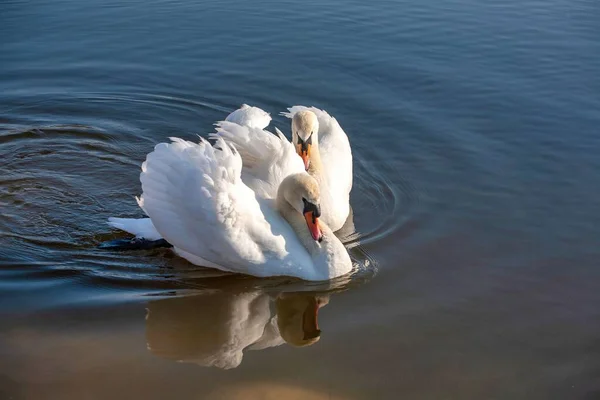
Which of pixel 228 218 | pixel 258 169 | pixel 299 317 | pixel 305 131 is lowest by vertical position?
pixel 299 317

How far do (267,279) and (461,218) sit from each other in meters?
2.02

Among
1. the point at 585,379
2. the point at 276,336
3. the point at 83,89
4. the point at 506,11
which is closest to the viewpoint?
the point at 585,379

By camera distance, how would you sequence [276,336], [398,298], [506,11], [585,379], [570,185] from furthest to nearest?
1. [506,11]
2. [570,185]
3. [398,298]
4. [276,336]
5. [585,379]

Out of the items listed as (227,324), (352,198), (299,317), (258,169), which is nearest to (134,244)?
(258,169)

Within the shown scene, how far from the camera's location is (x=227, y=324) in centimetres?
645

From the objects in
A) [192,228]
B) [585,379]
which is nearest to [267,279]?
[192,228]

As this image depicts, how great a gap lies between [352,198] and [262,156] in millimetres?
1376

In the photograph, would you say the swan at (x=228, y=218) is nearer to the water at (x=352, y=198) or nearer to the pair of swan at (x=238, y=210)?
the pair of swan at (x=238, y=210)

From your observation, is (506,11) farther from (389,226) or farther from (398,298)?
(398,298)

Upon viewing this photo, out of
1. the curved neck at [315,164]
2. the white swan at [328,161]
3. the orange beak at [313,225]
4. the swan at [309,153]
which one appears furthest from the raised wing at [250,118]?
the orange beak at [313,225]

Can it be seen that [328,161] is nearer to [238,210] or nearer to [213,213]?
[238,210]

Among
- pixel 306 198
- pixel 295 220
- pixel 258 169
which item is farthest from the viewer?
pixel 258 169

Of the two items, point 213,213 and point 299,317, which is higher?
point 213,213

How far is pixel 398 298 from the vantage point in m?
6.82
